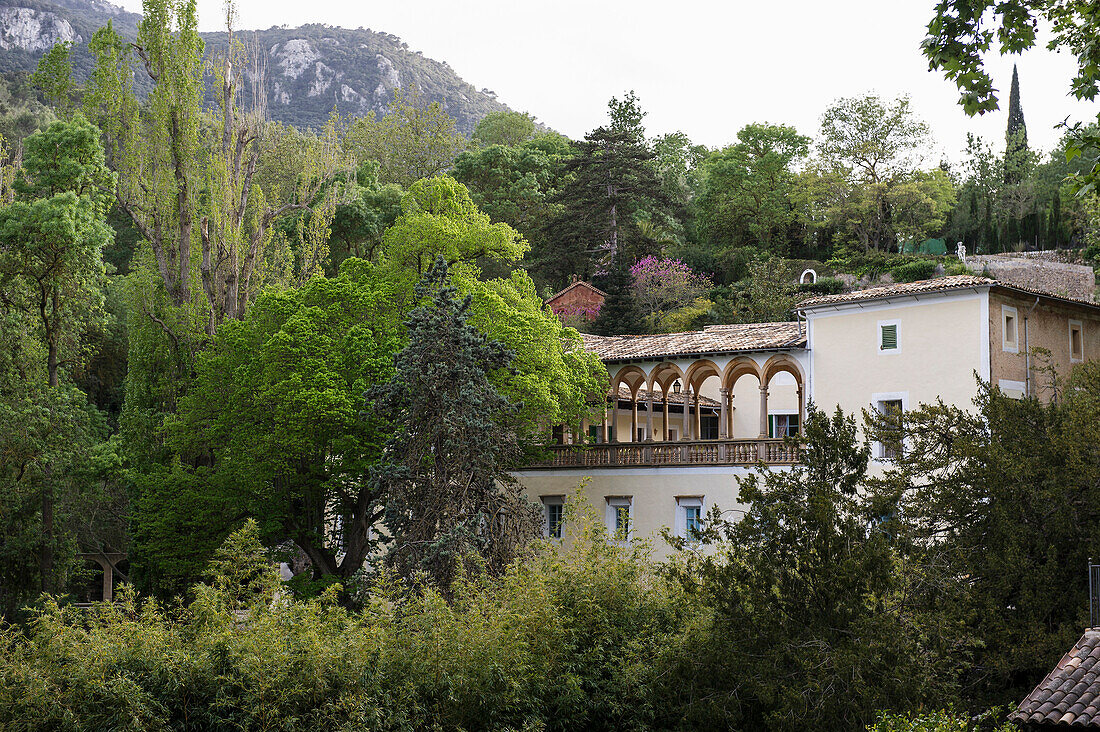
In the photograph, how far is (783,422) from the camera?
35.7m

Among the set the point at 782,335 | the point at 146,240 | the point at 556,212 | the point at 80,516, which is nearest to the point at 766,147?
the point at 556,212

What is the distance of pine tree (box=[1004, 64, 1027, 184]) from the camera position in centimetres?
6334

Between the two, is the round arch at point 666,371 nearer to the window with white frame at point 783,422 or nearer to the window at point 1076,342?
the window with white frame at point 783,422

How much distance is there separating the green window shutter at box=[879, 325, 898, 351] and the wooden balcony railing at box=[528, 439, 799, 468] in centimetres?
359

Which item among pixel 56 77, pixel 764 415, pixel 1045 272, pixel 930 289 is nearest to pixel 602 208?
pixel 1045 272

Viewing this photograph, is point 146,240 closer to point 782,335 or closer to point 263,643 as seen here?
point 782,335

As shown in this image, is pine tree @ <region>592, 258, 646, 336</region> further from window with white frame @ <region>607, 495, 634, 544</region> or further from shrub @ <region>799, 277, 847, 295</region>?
window with white frame @ <region>607, 495, 634, 544</region>

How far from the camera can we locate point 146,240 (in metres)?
31.0

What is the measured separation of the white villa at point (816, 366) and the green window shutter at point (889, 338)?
0.03m

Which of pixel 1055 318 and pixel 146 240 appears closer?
pixel 1055 318

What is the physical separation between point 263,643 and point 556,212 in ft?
138

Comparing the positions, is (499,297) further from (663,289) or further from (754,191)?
(754,191)

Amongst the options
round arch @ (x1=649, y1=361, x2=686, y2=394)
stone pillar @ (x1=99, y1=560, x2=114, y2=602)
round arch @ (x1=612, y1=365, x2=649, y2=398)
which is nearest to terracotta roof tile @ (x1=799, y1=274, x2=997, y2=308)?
round arch @ (x1=649, y1=361, x2=686, y2=394)

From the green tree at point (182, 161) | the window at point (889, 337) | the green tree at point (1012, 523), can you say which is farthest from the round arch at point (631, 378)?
the green tree at point (1012, 523)
